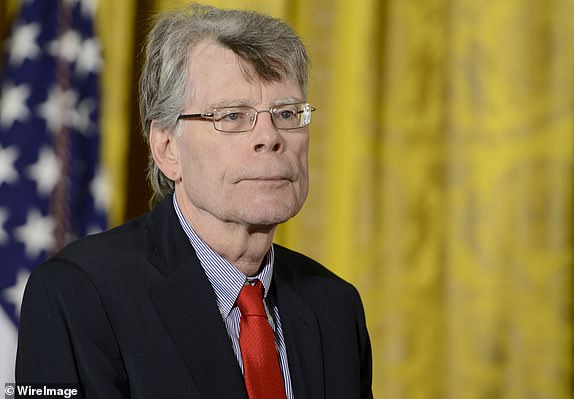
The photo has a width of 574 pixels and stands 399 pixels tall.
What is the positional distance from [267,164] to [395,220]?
138cm

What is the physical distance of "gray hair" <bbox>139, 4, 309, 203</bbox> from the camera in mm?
1501

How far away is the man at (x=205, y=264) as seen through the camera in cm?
133

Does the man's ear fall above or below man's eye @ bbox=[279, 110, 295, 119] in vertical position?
below

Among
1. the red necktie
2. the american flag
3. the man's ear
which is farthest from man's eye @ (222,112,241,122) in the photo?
the american flag

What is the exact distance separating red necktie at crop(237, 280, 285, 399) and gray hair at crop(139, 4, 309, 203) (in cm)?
34

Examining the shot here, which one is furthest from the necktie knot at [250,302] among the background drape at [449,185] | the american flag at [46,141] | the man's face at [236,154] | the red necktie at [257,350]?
the background drape at [449,185]

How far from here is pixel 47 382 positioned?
1287mm

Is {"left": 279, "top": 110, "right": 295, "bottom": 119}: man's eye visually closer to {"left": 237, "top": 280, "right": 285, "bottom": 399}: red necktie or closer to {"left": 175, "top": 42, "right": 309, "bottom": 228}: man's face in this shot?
{"left": 175, "top": 42, "right": 309, "bottom": 228}: man's face

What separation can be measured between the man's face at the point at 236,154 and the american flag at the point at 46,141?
3.12 ft

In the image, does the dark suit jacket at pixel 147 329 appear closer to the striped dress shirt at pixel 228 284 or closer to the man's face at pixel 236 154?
the striped dress shirt at pixel 228 284

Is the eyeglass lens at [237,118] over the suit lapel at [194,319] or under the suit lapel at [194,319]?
over

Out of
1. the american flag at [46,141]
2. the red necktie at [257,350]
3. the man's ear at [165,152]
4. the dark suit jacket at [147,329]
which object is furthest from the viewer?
the american flag at [46,141]

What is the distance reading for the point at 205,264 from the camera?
1525mm

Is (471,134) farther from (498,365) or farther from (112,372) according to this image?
(112,372)
